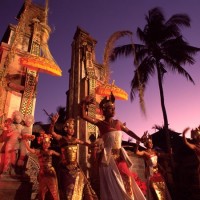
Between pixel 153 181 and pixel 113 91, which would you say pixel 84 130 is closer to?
pixel 113 91

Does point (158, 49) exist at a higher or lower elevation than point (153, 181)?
higher

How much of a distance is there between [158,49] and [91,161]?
8539mm

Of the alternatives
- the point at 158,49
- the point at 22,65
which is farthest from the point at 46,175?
the point at 158,49

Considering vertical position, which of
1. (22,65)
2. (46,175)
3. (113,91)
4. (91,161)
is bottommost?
(46,175)

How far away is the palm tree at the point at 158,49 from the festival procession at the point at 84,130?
6 centimetres

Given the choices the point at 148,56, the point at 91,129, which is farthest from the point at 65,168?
the point at 148,56

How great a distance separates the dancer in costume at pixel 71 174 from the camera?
17.8ft

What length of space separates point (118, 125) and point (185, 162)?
8057 millimetres

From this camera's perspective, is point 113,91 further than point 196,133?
Yes

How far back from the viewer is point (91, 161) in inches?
309

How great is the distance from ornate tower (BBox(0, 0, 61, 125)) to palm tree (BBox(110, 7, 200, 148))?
537 cm

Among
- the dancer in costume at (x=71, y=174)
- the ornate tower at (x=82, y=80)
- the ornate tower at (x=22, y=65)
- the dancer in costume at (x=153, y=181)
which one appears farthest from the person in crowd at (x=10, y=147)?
the dancer in costume at (x=153, y=181)

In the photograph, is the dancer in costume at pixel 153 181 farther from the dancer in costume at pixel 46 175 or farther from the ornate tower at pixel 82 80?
the dancer in costume at pixel 46 175

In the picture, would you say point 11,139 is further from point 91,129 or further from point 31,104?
point 91,129
